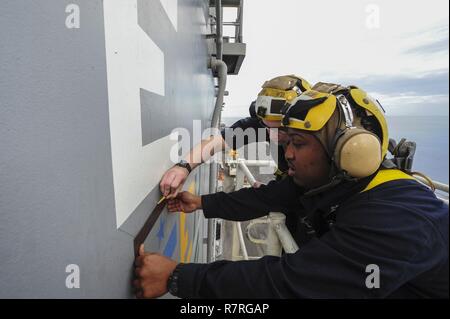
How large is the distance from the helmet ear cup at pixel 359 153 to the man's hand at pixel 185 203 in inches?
30.2

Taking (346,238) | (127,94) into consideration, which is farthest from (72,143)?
(346,238)

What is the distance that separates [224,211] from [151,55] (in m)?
0.87

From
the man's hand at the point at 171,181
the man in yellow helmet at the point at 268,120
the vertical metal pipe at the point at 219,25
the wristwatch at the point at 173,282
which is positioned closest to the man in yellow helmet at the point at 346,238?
the wristwatch at the point at 173,282

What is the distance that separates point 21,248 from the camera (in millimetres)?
353

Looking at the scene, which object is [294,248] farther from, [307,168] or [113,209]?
[113,209]

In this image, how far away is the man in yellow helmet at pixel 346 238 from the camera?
0.72 m

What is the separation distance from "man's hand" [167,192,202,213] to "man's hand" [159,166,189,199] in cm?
13

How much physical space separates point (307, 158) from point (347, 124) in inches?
6.8

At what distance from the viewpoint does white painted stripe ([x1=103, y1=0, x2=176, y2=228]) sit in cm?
61

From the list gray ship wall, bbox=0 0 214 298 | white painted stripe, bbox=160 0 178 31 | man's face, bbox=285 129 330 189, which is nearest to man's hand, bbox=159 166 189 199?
gray ship wall, bbox=0 0 214 298

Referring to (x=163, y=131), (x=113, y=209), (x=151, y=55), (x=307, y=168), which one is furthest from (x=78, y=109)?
(x=307, y=168)

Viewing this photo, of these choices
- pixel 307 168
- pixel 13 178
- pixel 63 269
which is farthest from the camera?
pixel 307 168

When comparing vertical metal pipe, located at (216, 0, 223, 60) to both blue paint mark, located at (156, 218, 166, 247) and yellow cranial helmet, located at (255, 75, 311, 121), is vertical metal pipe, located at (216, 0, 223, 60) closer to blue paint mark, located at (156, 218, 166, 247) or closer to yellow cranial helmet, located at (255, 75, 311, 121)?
yellow cranial helmet, located at (255, 75, 311, 121)
